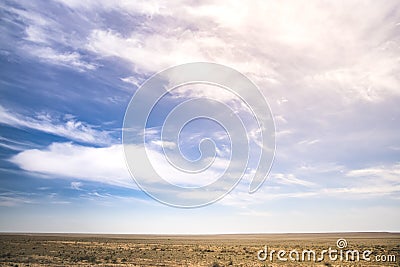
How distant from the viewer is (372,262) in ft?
124

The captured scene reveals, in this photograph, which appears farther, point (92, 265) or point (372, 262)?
point (372, 262)

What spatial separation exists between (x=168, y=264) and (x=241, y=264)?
779 cm

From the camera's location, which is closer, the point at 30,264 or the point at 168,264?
the point at 30,264

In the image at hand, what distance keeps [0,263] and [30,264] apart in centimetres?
286

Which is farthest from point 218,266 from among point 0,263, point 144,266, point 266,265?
point 0,263

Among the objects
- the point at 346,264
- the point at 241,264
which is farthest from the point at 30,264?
the point at 346,264

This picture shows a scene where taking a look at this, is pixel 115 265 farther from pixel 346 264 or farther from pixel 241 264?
pixel 346 264

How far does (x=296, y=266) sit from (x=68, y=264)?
23406mm

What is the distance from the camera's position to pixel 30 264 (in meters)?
34.2

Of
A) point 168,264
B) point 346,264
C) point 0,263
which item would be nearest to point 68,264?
point 0,263

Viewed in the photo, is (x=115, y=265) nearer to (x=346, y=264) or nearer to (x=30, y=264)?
(x=30, y=264)

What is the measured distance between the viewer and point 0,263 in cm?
3391

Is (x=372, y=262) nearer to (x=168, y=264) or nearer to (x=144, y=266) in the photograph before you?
(x=168, y=264)

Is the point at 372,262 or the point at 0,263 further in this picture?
the point at 372,262
